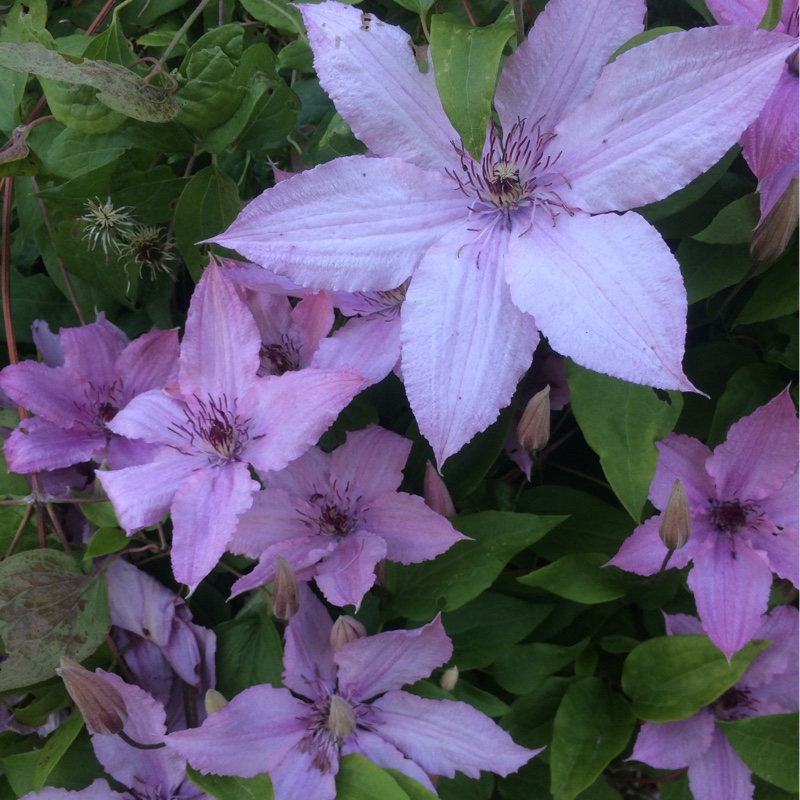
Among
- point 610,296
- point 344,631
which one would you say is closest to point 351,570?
point 344,631

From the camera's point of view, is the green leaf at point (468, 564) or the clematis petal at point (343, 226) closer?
the clematis petal at point (343, 226)

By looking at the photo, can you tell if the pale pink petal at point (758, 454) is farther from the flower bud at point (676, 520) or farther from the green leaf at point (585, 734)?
the green leaf at point (585, 734)

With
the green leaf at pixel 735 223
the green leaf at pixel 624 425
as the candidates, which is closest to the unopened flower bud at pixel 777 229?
the green leaf at pixel 735 223

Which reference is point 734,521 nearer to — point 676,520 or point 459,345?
point 676,520

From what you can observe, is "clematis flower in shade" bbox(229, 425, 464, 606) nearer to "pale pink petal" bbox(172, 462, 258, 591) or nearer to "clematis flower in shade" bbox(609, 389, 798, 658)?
"pale pink petal" bbox(172, 462, 258, 591)

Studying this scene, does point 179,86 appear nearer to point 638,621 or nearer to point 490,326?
point 490,326

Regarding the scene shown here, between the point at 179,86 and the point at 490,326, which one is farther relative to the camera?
the point at 179,86

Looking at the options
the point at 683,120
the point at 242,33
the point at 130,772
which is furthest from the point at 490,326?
the point at 130,772
